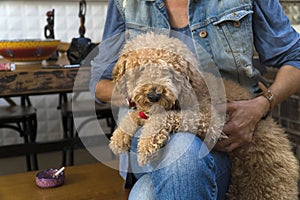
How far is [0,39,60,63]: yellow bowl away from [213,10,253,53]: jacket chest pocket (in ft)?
2.79

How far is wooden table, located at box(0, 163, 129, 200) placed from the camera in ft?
4.26

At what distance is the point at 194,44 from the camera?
41.0 inches

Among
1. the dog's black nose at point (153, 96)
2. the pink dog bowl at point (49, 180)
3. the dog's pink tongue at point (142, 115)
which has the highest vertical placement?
the dog's black nose at point (153, 96)

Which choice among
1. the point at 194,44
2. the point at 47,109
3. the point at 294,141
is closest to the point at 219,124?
the point at 194,44

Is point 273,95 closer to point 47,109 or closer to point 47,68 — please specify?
point 47,68

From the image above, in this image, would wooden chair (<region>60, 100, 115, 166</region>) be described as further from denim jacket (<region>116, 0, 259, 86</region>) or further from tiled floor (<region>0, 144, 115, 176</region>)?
denim jacket (<region>116, 0, 259, 86</region>)

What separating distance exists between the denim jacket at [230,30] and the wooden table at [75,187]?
41cm

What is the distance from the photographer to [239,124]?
1000mm

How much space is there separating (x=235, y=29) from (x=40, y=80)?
695 millimetres

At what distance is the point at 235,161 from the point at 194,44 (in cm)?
31

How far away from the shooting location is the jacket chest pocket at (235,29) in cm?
110

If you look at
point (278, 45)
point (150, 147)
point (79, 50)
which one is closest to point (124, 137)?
point (150, 147)

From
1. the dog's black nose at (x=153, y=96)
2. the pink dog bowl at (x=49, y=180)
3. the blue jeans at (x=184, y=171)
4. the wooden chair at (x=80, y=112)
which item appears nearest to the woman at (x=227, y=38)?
the blue jeans at (x=184, y=171)

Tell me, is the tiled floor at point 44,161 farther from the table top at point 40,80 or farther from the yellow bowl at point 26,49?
the table top at point 40,80
